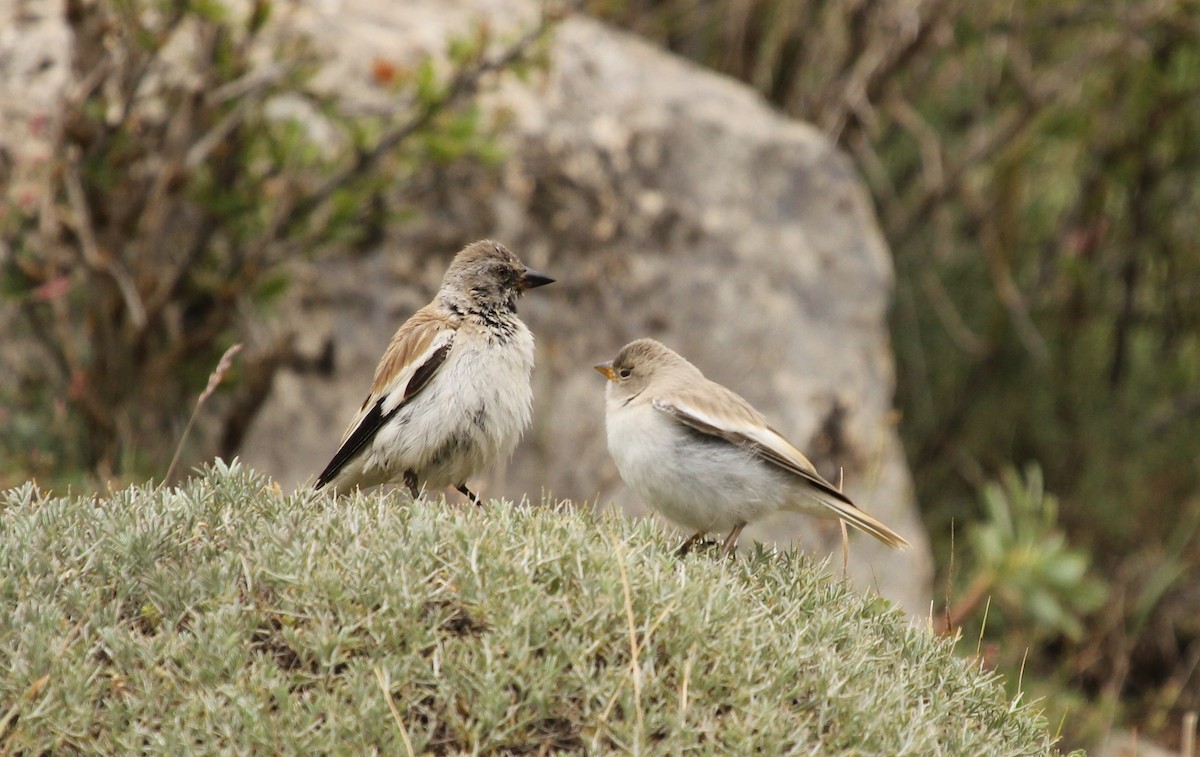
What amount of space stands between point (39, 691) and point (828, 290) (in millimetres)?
6530

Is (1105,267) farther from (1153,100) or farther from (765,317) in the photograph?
(765,317)

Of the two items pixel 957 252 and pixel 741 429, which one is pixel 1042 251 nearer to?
pixel 957 252

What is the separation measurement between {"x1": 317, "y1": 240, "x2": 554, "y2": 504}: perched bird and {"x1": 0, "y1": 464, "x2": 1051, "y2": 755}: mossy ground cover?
3.76ft

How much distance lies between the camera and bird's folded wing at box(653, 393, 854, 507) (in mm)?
4891

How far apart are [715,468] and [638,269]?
385cm

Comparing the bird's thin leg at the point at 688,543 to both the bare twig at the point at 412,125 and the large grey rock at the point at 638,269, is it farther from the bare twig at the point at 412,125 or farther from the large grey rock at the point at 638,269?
the bare twig at the point at 412,125

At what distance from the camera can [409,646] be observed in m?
3.36

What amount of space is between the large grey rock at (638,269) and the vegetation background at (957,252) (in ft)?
1.33

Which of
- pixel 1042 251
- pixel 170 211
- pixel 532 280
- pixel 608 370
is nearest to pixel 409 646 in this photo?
pixel 608 370

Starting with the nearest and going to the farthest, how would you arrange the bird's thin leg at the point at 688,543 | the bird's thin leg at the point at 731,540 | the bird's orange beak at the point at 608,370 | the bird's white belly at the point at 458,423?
the bird's thin leg at the point at 688,543
the bird's thin leg at the point at 731,540
the bird's white belly at the point at 458,423
the bird's orange beak at the point at 608,370

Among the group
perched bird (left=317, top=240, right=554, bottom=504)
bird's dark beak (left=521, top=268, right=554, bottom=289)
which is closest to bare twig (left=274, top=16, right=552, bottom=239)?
bird's dark beak (left=521, top=268, right=554, bottom=289)

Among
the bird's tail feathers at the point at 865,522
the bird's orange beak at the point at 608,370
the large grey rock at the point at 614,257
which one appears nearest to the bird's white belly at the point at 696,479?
the bird's tail feathers at the point at 865,522

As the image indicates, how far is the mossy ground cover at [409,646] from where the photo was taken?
10.5 feet

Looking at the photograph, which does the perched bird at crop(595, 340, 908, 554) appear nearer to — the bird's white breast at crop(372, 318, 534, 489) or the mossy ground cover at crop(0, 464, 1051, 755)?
the bird's white breast at crop(372, 318, 534, 489)
